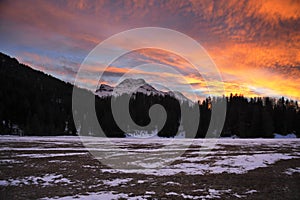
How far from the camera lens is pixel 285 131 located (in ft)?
344

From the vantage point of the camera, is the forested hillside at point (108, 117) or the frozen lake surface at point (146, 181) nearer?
the frozen lake surface at point (146, 181)

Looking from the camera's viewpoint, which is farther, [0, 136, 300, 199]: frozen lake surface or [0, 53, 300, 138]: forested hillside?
[0, 53, 300, 138]: forested hillside

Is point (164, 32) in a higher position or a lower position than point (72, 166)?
higher

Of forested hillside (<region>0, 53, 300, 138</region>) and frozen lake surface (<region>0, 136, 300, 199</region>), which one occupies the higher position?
forested hillside (<region>0, 53, 300, 138</region>)

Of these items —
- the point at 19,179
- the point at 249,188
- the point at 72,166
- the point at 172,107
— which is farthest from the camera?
the point at 172,107

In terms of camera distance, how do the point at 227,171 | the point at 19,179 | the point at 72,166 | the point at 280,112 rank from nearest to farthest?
1. the point at 19,179
2. the point at 227,171
3. the point at 72,166
4. the point at 280,112

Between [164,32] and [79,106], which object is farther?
[79,106]

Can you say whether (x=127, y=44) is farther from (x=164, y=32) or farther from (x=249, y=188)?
(x=249, y=188)

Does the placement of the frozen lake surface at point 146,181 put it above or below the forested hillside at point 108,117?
below

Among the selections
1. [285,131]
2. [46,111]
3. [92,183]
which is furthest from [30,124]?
[285,131]

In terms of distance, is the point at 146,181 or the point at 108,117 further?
the point at 108,117

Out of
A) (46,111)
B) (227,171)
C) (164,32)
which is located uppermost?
(164,32)

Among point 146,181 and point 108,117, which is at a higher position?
point 108,117

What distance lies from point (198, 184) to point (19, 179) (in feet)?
36.1
